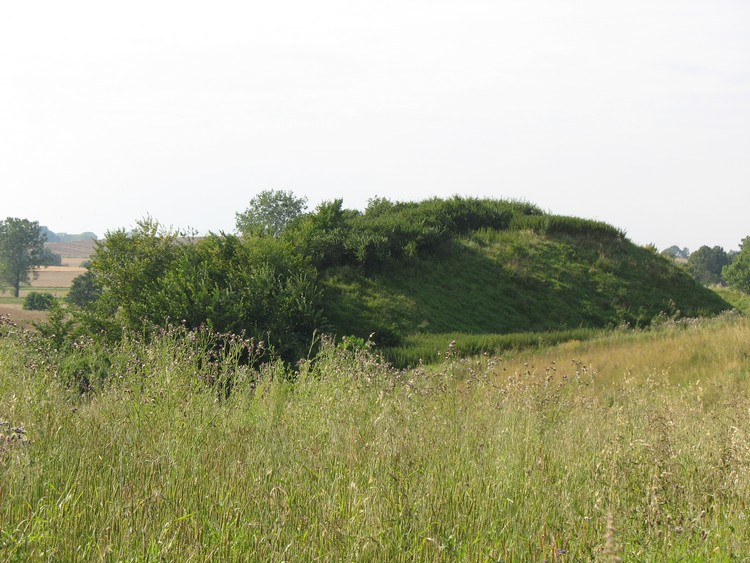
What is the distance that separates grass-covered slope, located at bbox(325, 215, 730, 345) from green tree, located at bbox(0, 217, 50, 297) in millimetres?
84628

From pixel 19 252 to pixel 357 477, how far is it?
103204mm

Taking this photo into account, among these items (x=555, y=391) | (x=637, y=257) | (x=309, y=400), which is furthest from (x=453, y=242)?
(x=309, y=400)

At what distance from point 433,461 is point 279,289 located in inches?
437

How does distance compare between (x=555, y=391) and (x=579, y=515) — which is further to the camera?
(x=555, y=391)

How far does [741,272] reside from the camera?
73.7 meters

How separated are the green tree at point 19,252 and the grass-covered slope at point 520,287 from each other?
84628 millimetres

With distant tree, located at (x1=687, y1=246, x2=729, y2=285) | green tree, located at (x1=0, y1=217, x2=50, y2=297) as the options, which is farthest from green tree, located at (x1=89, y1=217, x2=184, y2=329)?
distant tree, located at (x1=687, y1=246, x2=729, y2=285)

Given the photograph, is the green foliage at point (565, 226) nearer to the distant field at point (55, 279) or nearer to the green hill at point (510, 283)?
the green hill at point (510, 283)

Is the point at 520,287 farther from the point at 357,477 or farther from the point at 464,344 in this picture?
the point at 357,477

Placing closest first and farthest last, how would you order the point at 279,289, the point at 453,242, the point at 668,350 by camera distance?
the point at 668,350, the point at 279,289, the point at 453,242

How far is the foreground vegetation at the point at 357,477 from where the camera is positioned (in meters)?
3.38

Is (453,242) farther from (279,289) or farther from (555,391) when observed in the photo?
(555,391)

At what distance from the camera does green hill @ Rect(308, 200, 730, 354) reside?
1881 cm

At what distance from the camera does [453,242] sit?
22734mm
